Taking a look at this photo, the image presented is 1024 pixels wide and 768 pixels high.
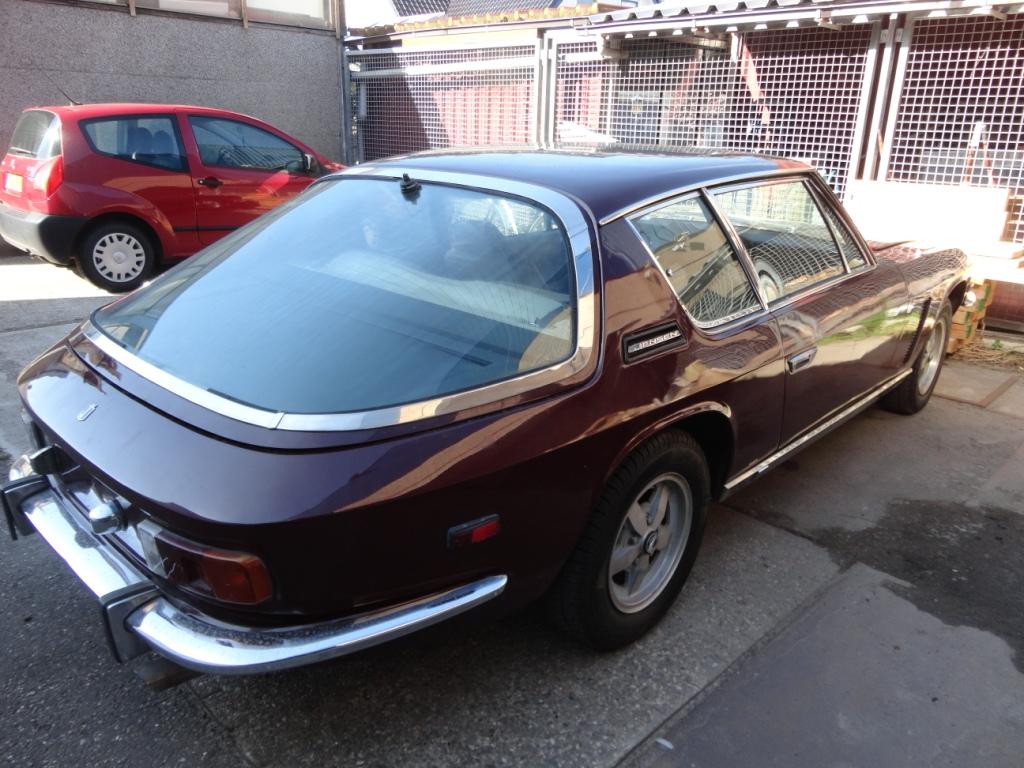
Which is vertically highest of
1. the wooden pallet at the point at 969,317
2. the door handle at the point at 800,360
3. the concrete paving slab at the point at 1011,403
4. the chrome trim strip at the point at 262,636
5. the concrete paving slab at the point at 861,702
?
the door handle at the point at 800,360

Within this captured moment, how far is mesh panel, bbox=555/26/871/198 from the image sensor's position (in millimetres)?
6711

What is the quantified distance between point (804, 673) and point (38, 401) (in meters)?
2.47

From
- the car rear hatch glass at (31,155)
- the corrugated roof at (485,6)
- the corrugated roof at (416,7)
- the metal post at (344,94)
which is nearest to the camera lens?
the car rear hatch glass at (31,155)

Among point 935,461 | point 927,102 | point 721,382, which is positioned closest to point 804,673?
point 721,382

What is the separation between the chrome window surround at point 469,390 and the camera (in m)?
1.88

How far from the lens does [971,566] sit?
Answer: 3.14 meters

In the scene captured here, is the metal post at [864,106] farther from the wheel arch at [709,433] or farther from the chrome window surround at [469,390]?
the chrome window surround at [469,390]

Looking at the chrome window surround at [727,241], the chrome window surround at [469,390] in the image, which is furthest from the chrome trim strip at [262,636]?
the chrome window surround at [727,241]

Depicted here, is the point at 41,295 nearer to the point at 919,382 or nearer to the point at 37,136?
the point at 37,136

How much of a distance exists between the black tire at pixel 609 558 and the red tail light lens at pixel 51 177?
6.18 metres

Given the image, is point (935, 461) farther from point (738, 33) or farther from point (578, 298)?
point (738, 33)

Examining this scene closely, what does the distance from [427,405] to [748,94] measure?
20.1ft

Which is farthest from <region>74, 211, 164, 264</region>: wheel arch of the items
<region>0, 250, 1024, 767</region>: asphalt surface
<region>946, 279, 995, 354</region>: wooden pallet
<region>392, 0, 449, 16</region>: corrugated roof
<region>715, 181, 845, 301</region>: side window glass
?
<region>392, 0, 449, 16</region>: corrugated roof

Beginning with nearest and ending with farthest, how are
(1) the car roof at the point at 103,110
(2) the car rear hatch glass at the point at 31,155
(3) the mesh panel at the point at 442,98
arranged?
(2) the car rear hatch glass at the point at 31,155 → (1) the car roof at the point at 103,110 → (3) the mesh panel at the point at 442,98
